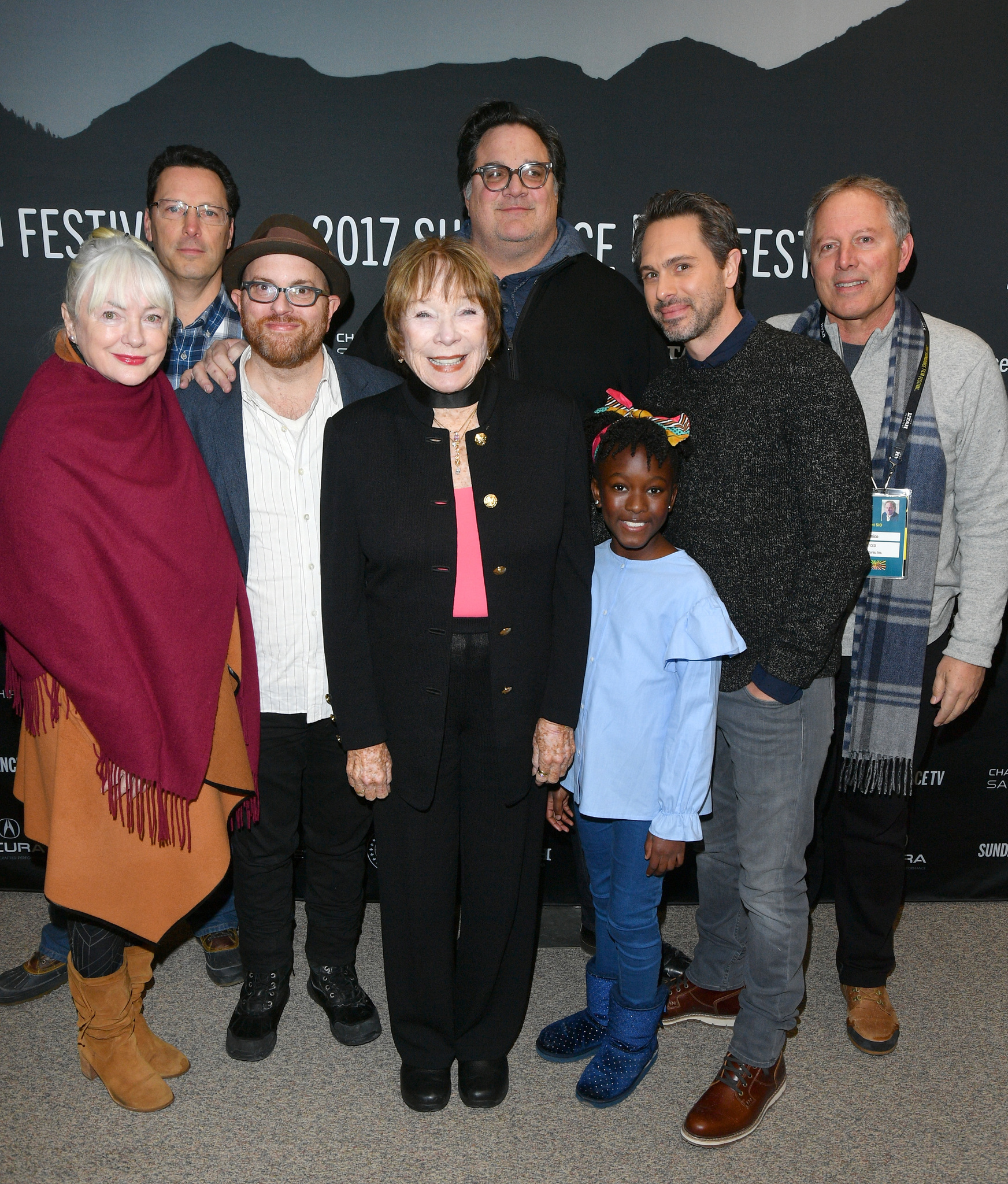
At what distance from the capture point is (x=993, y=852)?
3.28m

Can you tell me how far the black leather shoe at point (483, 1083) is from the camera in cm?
223

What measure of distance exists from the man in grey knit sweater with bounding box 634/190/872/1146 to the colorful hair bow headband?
74 millimetres

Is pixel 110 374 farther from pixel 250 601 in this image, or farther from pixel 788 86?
pixel 788 86

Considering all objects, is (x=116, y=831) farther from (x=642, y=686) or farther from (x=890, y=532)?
(x=890, y=532)

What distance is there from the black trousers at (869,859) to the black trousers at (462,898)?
93cm

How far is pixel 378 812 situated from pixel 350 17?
2366mm

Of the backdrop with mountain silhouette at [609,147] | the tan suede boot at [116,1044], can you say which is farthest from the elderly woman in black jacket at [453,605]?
the backdrop with mountain silhouette at [609,147]

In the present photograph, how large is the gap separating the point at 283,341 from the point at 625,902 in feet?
4.94

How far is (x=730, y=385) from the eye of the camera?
2037 millimetres

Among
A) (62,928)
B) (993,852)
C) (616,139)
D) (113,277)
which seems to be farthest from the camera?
(993,852)

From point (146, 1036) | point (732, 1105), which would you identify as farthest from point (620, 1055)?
point (146, 1036)

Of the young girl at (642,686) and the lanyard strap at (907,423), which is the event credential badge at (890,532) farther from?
the young girl at (642,686)

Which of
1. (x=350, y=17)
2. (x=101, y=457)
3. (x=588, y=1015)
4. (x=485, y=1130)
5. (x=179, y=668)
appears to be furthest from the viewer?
(x=350, y=17)

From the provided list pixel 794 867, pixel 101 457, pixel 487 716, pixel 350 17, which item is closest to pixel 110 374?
pixel 101 457
